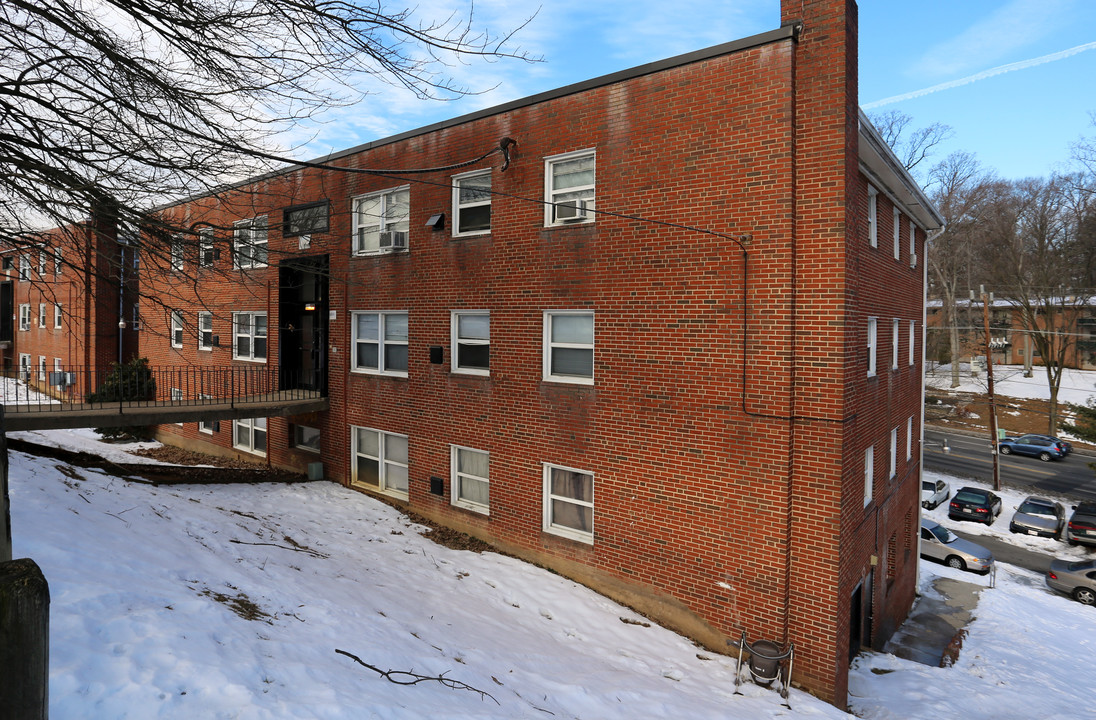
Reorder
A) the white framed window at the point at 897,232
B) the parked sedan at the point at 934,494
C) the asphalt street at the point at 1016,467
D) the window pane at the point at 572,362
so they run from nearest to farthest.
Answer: the window pane at the point at 572,362
the white framed window at the point at 897,232
the parked sedan at the point at 934,494
the asphalt street at the point at 1016,467

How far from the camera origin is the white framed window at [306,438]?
1601 cm

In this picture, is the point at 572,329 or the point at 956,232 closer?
the point at 572,329

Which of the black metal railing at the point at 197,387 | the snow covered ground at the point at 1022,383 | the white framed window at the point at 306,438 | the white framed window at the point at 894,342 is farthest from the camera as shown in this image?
the snow covered ground at the point at 1022,383

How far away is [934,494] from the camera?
2547 centimetres

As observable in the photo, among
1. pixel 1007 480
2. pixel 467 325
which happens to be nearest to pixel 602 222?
pixel 467 325

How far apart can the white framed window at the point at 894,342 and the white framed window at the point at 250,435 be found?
53.9 feet

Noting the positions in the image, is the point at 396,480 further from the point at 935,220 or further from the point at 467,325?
the point at 935,220

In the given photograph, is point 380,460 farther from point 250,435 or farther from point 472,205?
point 250,435

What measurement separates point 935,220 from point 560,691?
15100mm

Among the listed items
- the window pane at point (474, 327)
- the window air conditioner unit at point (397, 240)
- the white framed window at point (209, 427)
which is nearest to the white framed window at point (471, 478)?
the window pane at point (474, 327)

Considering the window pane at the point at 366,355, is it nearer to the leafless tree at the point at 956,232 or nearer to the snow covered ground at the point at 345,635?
the snow covered ground at the point at 345,635

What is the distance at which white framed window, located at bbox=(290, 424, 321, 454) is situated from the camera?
1601 cm

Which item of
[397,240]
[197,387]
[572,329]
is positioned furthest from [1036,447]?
[197,387]

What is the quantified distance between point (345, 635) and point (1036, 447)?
1592 inches
